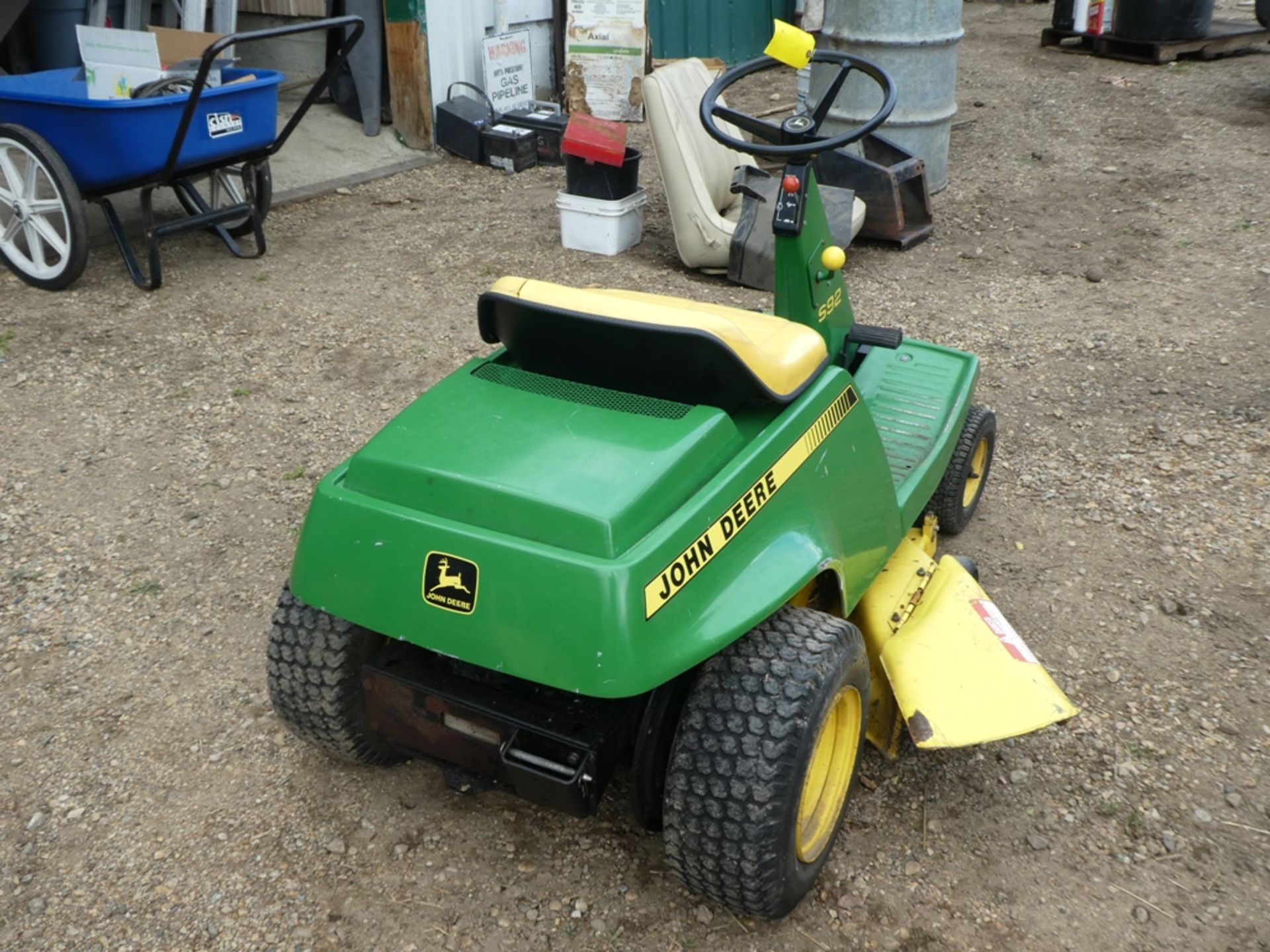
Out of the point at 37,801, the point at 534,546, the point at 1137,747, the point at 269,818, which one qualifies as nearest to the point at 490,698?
the point at 534,546

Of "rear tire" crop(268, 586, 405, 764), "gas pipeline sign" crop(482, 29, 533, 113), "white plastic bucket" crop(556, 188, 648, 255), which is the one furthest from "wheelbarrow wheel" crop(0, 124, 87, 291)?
"gas pipeline sign" crop(482, 29, 533, 113)

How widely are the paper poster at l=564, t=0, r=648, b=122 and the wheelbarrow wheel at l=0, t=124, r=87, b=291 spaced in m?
3.77

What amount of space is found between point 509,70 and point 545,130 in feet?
2.45

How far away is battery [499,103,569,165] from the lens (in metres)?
6.82

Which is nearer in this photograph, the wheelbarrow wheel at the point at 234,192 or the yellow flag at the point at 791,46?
the yellow flag at the point at 791,46

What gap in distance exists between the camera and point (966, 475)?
316cm

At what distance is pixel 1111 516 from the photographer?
3408 mm

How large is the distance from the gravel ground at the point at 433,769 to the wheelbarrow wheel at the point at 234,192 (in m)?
0.18

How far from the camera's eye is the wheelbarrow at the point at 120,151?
171 inches

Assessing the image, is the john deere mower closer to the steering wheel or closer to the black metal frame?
the steering wheel

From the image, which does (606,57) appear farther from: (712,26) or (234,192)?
(234,192)

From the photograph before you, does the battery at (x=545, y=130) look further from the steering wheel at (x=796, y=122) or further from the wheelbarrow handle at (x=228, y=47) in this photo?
the steering wheel at (x=796, y=122)

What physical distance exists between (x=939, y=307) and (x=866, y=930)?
339 centimetres

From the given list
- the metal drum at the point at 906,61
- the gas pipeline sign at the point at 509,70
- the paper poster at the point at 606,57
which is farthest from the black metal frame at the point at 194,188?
the paper poster at the point at 606,57
